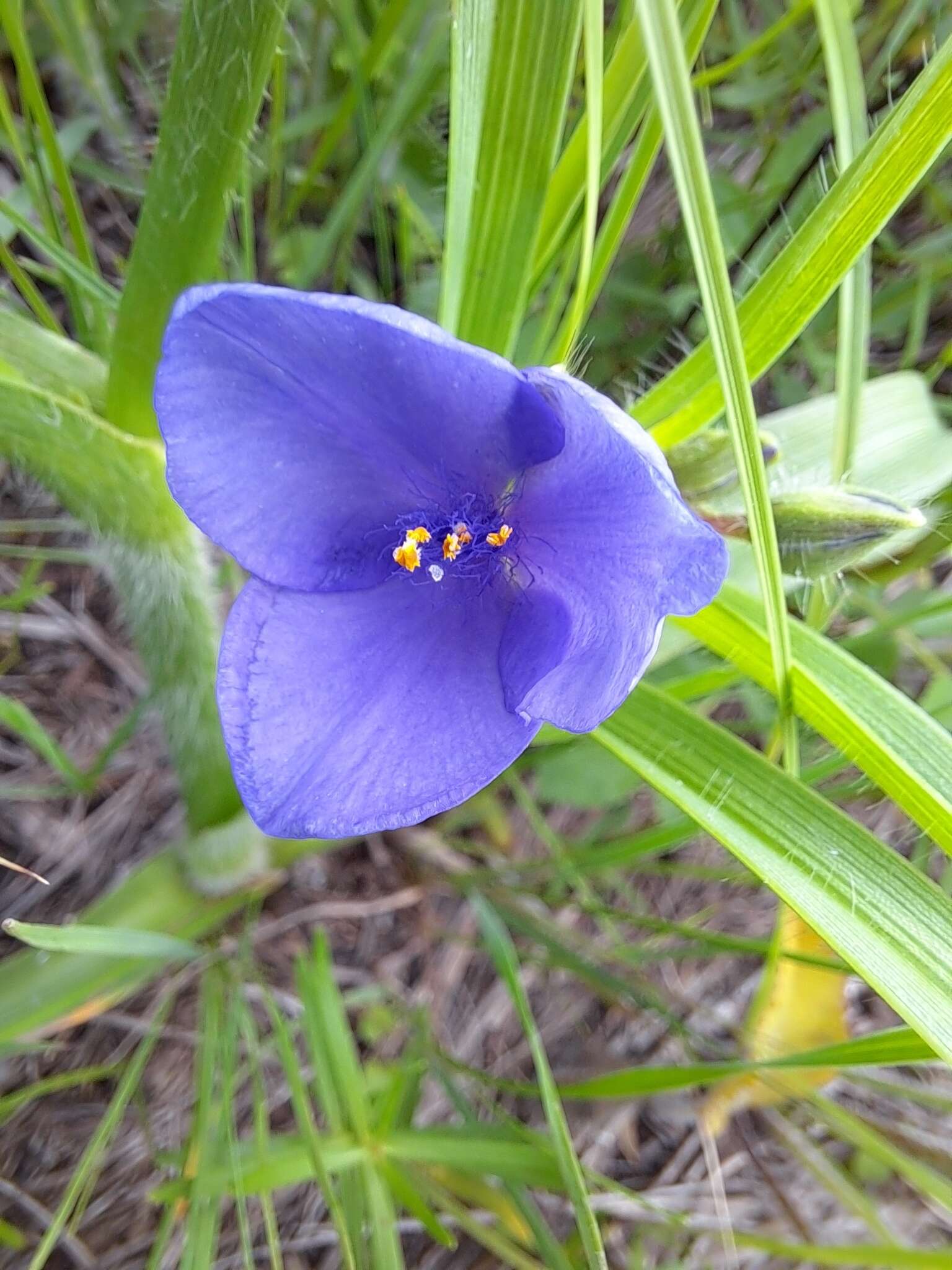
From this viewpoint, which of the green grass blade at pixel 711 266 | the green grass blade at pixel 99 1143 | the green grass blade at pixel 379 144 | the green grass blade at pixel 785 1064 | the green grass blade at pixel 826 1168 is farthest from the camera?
the green grass blade at pixel 826 1168

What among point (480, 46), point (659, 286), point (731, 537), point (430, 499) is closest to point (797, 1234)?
point (731, 537)

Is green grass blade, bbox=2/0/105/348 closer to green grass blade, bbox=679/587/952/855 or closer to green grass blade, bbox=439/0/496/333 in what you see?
green grass blade, bbox=439/0/496/333

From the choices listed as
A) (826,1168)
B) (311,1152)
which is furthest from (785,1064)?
(826,1168)

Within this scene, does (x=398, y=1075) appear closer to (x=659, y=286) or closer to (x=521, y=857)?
(x=521, y=857)

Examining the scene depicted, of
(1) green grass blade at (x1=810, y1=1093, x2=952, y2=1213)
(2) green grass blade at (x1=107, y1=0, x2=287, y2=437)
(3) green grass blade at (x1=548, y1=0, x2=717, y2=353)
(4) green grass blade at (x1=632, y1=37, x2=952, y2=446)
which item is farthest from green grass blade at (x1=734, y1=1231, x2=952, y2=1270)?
(2) green grass blade at (x1=107, y1=0, x2=287, y2=437)

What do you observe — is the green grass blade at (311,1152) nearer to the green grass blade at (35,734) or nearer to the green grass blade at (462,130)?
the green grass blade at (35,734)

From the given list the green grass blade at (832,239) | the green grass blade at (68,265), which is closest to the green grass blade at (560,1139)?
the green grass blade at (832,239)
